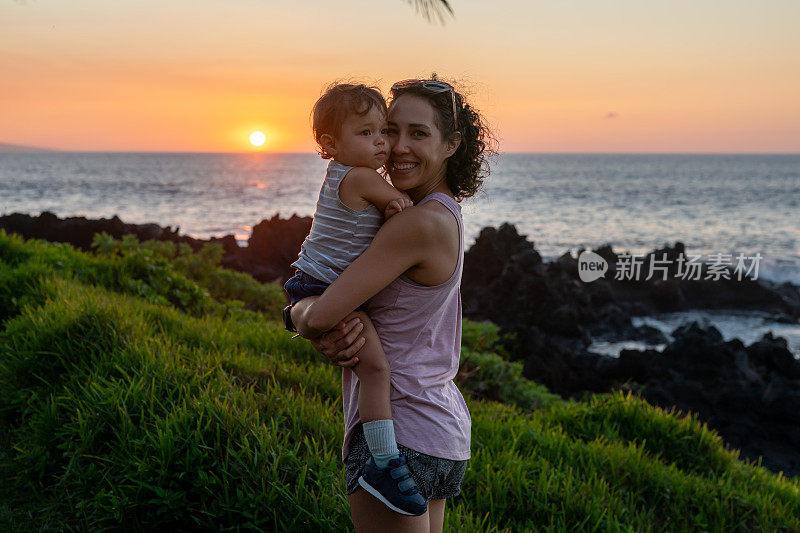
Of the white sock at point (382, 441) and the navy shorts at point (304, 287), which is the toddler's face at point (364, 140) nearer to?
the navy shorts at point (304, 287)

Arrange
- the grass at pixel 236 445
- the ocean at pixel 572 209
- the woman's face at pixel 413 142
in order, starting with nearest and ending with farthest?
the woman's face at pixel 413 142
the grass at pixel 236 445
the ocean at pixel 572 209

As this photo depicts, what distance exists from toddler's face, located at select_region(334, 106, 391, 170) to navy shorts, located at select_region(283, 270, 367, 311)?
0.44m

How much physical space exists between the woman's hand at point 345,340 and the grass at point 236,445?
1591mm

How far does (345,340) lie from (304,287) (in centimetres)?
30

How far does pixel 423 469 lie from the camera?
6.81ft

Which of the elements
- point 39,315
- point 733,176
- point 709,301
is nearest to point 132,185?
point 709,301

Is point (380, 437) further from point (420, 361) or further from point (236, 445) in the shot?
point (236, 445)

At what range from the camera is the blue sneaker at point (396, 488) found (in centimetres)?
195

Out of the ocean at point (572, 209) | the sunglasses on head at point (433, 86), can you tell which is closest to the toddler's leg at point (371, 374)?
the sunglasses on head at point (433, 86)

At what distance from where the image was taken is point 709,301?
62.9 ft

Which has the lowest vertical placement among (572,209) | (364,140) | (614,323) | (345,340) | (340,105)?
(614,323)

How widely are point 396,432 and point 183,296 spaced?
5.97m

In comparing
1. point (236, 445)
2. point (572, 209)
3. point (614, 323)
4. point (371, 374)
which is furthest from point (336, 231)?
point (572, 209)

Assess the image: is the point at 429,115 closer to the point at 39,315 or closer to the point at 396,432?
the point at 396,432
